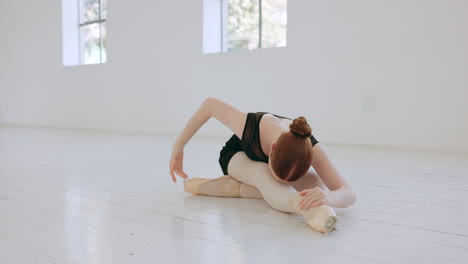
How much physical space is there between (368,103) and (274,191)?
235cm

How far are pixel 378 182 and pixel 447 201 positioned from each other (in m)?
0.40

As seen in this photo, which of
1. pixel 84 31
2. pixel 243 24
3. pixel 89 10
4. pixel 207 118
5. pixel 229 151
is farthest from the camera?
pixel 84 31

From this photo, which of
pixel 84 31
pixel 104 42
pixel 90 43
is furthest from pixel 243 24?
pixel 84 31

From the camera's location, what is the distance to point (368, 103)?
11.5 ft

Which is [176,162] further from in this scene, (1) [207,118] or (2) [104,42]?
(2) [104,42]

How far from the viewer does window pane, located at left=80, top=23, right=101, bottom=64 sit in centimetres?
612

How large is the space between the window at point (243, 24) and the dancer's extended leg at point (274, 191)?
114 inches

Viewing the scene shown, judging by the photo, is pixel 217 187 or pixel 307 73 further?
pixel 307 73

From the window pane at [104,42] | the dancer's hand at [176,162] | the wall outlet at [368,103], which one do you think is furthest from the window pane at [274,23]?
the dancer's hand at [176,162]

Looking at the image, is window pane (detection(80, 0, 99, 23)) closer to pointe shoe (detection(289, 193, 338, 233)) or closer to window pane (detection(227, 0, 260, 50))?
window pane (detection(227, 0, 260, 50))

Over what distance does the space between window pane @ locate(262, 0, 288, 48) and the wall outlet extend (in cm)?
115

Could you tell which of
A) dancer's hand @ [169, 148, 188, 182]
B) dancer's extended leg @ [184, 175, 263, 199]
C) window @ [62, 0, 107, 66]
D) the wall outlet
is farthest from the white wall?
dancer's hand @ [169, 148, 188, 182]

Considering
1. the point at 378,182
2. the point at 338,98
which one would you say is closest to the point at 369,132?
the point at 338,98

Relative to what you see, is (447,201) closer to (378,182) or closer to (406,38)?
(378,182)
